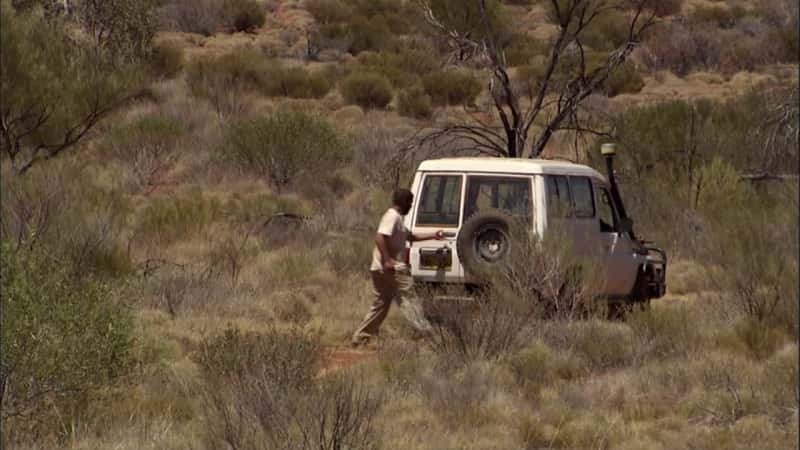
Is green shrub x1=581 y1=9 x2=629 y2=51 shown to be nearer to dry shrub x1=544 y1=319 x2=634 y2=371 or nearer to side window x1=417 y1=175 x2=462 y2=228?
side window x1=417 y1=175 x2=462 y2=228

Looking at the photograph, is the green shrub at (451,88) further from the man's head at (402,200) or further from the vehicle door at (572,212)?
the man's head at (402,200)

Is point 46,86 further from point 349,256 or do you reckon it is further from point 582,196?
point 582,196

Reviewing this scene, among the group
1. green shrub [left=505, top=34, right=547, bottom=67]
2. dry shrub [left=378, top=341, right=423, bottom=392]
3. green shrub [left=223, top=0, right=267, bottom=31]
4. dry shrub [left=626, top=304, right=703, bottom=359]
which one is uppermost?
green shrub [left=223, top=0, right=267, bottom=31]

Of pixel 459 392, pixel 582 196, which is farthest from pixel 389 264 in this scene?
pixel 459 392

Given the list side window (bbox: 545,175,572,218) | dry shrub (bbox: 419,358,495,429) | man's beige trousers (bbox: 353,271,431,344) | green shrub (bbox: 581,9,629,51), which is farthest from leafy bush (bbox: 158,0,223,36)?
dry shrub (bbox: 419,358,495,429)

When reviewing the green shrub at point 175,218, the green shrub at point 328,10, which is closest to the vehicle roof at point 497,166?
the green shrub at point 175,218

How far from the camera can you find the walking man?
11.5 m

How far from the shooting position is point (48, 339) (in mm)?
8148

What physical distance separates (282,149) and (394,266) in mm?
13827

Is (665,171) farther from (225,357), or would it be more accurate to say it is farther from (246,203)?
(225,357)

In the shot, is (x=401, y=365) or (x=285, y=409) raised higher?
(x=285, y=409)

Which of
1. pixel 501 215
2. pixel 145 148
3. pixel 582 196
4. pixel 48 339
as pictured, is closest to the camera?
pixel 48 339

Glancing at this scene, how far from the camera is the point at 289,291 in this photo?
15.3m

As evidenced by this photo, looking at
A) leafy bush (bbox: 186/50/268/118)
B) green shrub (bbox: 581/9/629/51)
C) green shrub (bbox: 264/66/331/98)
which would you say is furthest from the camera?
green shrub (bbox: 581/9/629/51)
